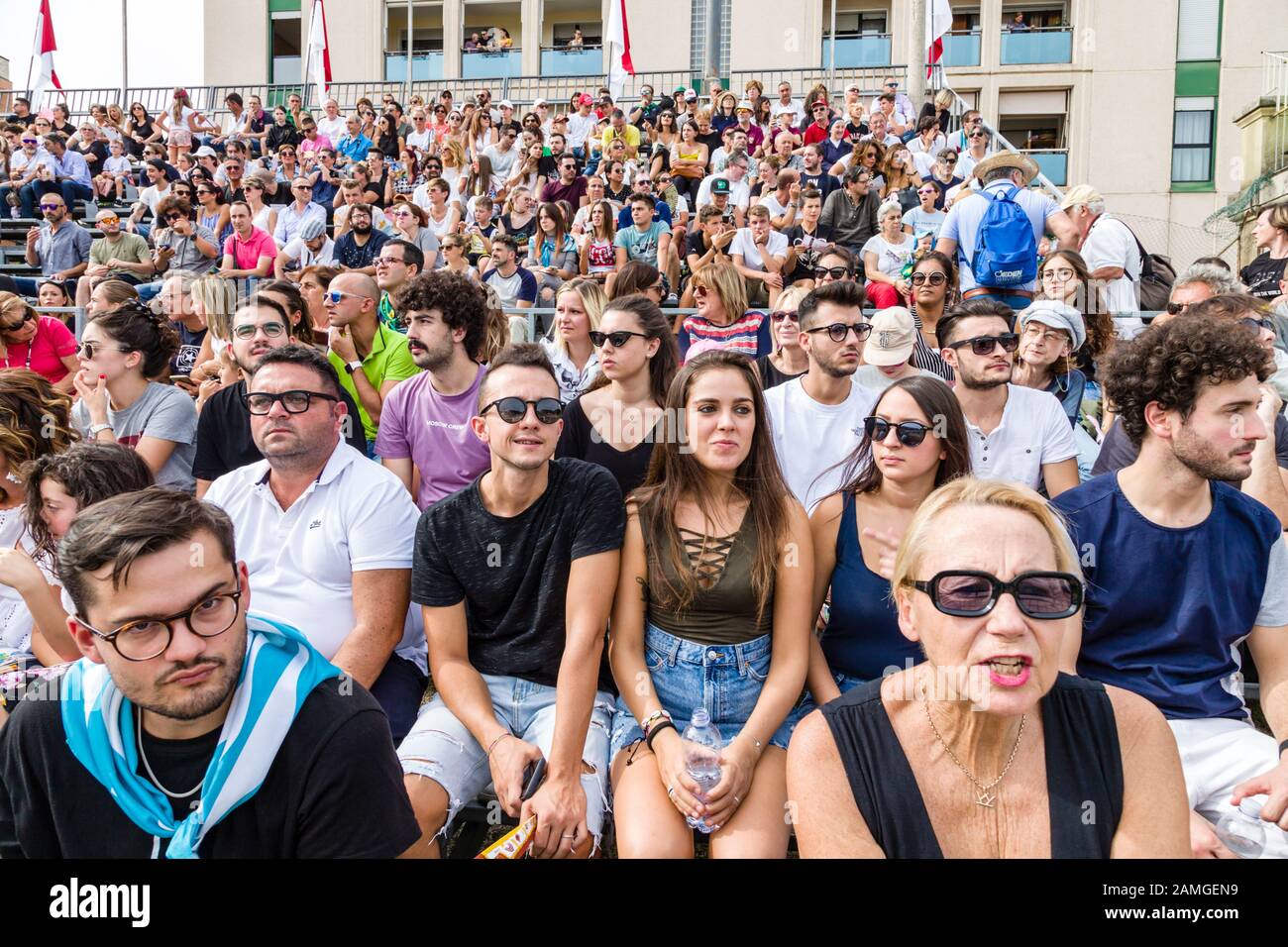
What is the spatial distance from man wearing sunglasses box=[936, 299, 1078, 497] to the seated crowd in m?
0.02

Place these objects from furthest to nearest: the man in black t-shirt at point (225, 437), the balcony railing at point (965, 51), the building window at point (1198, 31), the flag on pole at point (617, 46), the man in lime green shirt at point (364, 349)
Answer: the balcony railing at point (965, 51)
the building window at point (1198, 31)
the flag on pole at point (617, 46)
the man in lime green shirt at point (364, 349)
the man in black t-shirt at point (225, 437)

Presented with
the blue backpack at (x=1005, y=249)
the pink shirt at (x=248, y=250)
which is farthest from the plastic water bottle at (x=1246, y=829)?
the pink shirt at (x=248, y=250)

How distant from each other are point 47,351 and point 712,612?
562 centimetres

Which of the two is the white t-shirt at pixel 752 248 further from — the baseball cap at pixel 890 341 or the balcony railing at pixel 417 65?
the balcony railing at pixel 417 65

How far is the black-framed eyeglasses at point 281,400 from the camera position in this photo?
10.9 ft

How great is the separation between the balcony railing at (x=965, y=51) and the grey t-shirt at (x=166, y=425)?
22.4 m

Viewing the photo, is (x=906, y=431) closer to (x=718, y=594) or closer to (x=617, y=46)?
(x=718, y=594)

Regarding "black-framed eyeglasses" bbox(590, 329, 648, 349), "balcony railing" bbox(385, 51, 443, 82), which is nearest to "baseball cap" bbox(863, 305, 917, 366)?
"black-framed eyeglasses" bbox(590, 329, 648, 349)

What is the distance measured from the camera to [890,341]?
4.70m

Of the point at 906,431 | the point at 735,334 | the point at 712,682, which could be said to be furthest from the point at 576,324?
the point at 712,682
